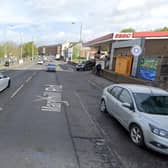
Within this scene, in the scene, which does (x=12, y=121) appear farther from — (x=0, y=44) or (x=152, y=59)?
(x=0, y=44)

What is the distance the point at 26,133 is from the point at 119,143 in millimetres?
2628

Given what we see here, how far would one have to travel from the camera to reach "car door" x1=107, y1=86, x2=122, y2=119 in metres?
8.55

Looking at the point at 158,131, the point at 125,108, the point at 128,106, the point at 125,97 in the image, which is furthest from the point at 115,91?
the point at 158,131

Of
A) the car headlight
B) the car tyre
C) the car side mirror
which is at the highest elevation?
the car side mirror

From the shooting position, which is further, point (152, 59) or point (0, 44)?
point (0, 44)

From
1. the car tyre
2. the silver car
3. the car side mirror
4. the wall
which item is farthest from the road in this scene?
the wall

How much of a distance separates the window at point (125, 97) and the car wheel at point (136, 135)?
0.93 meters

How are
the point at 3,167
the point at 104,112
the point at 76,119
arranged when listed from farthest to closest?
the point at 104,112 → the point at 76,119 → the point at 3,167

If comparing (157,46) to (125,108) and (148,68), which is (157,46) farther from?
(125,108)

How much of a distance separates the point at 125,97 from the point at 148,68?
40.2 ft

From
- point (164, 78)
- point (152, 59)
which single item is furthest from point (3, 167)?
point (152, 59)

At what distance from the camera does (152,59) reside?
1889 cm

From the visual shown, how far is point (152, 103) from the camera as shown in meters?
7.45

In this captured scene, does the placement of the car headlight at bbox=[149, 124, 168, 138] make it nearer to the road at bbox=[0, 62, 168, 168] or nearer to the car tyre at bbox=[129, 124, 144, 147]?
the car tyre at bbox=[129, 124, 144, 147]
